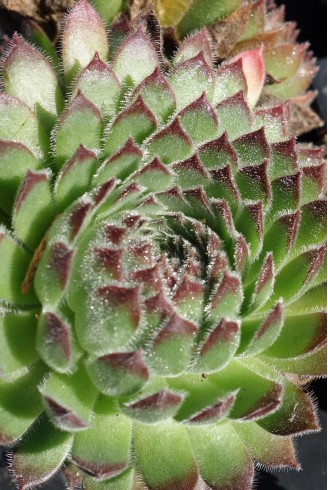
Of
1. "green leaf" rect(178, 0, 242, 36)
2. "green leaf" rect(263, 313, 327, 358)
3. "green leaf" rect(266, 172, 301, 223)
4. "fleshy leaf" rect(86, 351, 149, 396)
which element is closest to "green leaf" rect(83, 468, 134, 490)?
"fleshy leaf" rect(86, 351, 149, 396)

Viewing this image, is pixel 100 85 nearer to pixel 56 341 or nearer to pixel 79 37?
pixel 79 37

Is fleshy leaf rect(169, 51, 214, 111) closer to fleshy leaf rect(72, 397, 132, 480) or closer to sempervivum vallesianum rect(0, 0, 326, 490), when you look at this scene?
sempervivum vallesianum rect(0, 0, 326, 490)

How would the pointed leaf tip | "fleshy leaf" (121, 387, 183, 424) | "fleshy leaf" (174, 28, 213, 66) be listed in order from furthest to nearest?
the pointed leaf tip
"fleshy leaf" (174, 28, 213, 66)
"fleshy leaf" (121, 387, 183, 424)

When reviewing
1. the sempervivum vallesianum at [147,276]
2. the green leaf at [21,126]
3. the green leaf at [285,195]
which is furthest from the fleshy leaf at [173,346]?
the green leaf at [21,126]

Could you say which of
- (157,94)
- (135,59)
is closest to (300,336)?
(157,94)

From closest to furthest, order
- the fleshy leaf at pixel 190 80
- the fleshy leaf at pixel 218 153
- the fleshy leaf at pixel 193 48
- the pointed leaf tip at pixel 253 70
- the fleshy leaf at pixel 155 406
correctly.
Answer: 1. the fleshy leaf at pixel 155 406
2. the fleshy leaf at pixel 218 153
3. the fleshy leaf at pixel 190 80
4. the fleshy leaf at pixel 193 48
5. the pointed leaf tip at pixel 253 70

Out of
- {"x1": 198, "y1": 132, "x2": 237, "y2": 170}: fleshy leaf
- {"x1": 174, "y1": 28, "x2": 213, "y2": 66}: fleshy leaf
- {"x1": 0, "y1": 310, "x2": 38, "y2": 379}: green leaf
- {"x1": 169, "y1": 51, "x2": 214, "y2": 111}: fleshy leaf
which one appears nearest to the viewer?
{"x1": 0, "y1": 310, "x2": 38, "y2": 379}: green leaf

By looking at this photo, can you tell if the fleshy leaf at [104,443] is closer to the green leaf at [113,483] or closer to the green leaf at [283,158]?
the green leaf at [113,483]

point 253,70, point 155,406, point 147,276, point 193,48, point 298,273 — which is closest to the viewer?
point 155,406
